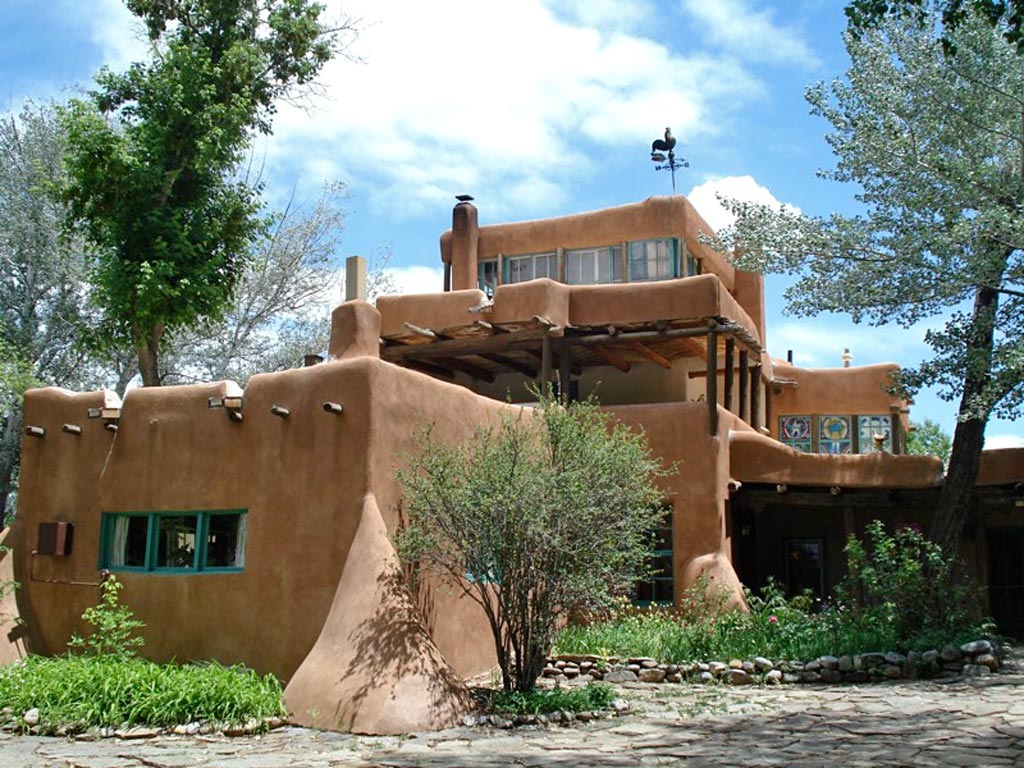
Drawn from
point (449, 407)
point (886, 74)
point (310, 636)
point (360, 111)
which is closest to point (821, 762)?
point (310, 636)

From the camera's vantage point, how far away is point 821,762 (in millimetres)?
8984

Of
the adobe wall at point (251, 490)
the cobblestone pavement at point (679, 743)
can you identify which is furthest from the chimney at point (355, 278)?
the cobblestone pavement at point (679, 743)

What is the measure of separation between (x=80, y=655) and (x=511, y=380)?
11780 millimetres

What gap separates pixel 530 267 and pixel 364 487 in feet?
44.6

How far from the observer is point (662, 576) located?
1823cm

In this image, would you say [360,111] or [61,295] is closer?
[360,111]

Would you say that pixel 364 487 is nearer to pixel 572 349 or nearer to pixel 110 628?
pixel 110 628

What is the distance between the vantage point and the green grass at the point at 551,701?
1149 cm

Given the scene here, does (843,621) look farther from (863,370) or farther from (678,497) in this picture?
(863,370)

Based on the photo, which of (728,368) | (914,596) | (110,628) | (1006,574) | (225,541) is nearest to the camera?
(110,628)

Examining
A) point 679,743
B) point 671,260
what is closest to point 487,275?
point 671,260

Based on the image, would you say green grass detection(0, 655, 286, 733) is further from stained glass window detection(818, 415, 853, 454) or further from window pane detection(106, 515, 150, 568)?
stained glass window detection(818, 415, 853, 454)

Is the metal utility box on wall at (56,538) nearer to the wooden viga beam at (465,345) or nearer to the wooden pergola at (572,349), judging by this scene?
the wooden pergola at (572,349)

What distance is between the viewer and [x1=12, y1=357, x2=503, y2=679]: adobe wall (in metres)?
12.5
